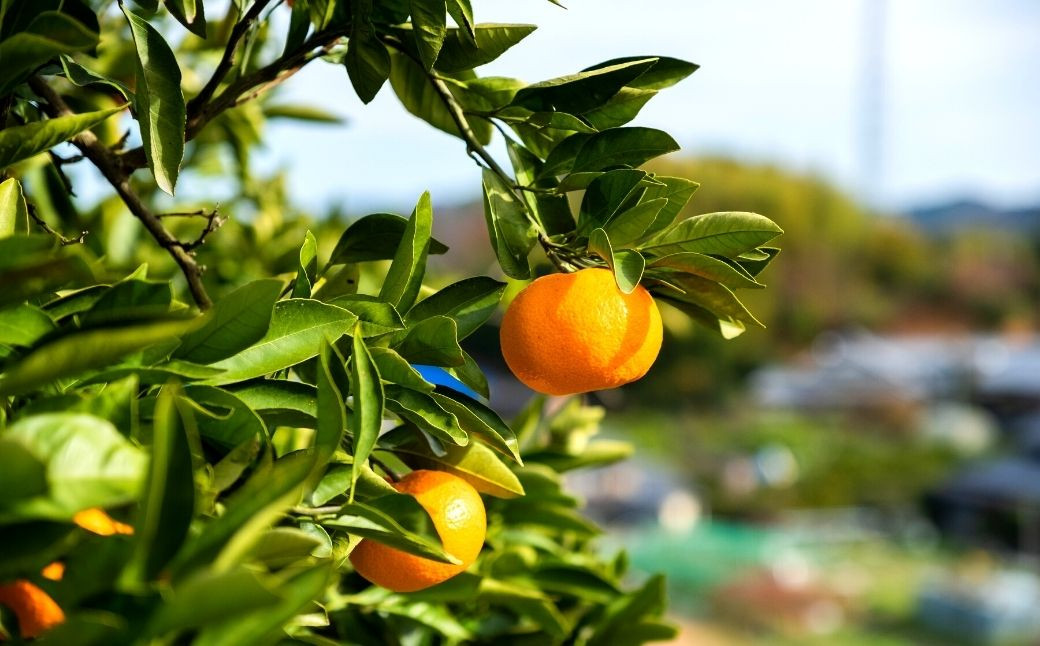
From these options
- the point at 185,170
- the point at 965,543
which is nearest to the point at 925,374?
the point at 965,543

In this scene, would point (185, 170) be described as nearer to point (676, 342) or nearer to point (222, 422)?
point (222, 422)

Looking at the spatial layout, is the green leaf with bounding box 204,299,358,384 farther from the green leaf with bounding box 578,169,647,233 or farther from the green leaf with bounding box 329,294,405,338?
the green leaf with bounding box 578,169,647,233

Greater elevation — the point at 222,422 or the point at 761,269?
the point at 761,269

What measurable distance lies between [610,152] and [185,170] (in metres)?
0.83

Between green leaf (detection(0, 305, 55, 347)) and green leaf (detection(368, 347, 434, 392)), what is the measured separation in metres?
0.14

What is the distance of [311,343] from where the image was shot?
44 centimetres

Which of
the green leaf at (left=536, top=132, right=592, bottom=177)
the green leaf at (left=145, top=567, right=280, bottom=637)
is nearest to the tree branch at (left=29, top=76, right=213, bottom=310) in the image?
the green leaf at (left=536, top=132, right=592, bottom=177)

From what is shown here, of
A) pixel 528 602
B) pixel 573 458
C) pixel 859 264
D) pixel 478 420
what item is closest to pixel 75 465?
pixel 478 420

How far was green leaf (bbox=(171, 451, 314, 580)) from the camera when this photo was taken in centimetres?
29

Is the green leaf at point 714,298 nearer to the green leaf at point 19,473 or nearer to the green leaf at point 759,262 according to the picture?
the green leaf at point 759,262

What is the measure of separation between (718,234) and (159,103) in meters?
0.28

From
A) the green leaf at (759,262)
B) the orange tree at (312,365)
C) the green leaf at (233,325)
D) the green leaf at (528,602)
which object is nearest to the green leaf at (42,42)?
the orange tree at (312,365)

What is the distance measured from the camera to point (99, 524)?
38cm

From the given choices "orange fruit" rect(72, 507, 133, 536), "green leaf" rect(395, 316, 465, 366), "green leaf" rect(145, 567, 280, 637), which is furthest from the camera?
"green leaf" rect(395, 316, 465, 366)
